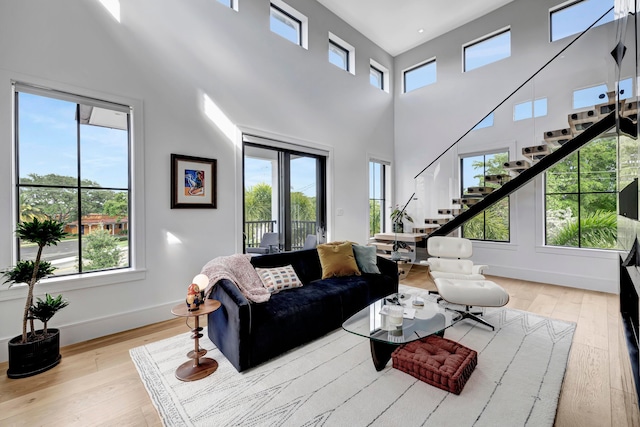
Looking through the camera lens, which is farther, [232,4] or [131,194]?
[232,4]

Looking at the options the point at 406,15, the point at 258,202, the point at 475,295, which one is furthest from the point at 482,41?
the point at 258,202

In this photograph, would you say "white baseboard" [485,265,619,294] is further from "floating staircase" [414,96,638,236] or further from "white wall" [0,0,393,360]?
"white wall" [0,0,393,360]

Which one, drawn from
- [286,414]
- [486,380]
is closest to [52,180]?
[286,414]

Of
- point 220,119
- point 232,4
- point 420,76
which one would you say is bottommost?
point 220,119

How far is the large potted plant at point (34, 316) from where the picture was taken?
2.25 m

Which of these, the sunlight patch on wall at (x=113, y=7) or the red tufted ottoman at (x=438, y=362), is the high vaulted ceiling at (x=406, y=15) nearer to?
the sunlight patch on wall at (x=113, y=7)

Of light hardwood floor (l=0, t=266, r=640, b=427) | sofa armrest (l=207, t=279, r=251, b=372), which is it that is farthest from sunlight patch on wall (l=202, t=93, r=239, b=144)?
light hardwood floor (l=0, t=266, r=640, b=427)

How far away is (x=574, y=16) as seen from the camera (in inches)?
189

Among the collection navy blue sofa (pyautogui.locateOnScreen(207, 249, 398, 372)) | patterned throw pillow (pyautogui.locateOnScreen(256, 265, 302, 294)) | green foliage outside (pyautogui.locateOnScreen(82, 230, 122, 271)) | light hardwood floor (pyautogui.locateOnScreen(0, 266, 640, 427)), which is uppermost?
green foliage outside (pyautogui.locateOnScreen(82, 230, 122, 271))

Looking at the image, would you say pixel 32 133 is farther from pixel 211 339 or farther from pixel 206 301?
pixel 211 339

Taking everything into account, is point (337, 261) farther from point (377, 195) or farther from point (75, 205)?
point (377, 195)

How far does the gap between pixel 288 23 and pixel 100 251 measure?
4.58 metres

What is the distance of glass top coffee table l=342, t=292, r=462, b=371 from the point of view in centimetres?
214

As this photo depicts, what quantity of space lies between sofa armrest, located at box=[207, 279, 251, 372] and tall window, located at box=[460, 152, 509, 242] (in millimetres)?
4709
